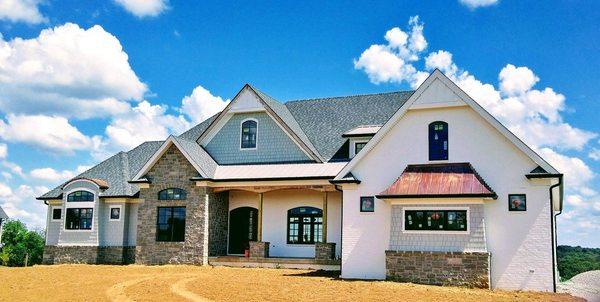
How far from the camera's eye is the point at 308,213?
25672mm

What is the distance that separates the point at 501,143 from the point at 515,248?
11.7 feet

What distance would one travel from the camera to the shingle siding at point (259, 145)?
25891mm

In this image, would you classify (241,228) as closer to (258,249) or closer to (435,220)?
(258,249)

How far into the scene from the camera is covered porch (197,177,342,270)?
23.8 metres

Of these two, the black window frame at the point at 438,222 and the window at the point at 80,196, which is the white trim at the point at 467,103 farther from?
the window at the point at 80,196

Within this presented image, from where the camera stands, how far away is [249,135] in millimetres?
26781

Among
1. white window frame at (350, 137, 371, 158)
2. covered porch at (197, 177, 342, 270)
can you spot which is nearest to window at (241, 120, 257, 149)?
covered porch at (197, 177, 342, 270)

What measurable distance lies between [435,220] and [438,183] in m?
1.28

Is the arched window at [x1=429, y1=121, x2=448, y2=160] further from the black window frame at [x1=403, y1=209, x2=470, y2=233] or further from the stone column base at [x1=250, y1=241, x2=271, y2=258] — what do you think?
the stone column base at [x1=250, y1=241, x2=271, y2=258]

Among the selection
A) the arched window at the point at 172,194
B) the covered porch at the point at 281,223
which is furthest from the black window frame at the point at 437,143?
the arched window at the point at 172,194

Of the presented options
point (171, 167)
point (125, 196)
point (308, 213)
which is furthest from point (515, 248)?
point (125, 196)

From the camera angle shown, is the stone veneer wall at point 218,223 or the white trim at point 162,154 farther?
the stone veneer wall at point 218,223

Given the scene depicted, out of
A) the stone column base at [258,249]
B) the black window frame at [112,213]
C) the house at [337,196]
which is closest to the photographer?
the house at [337,196]

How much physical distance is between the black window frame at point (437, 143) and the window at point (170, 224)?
11956 mm
